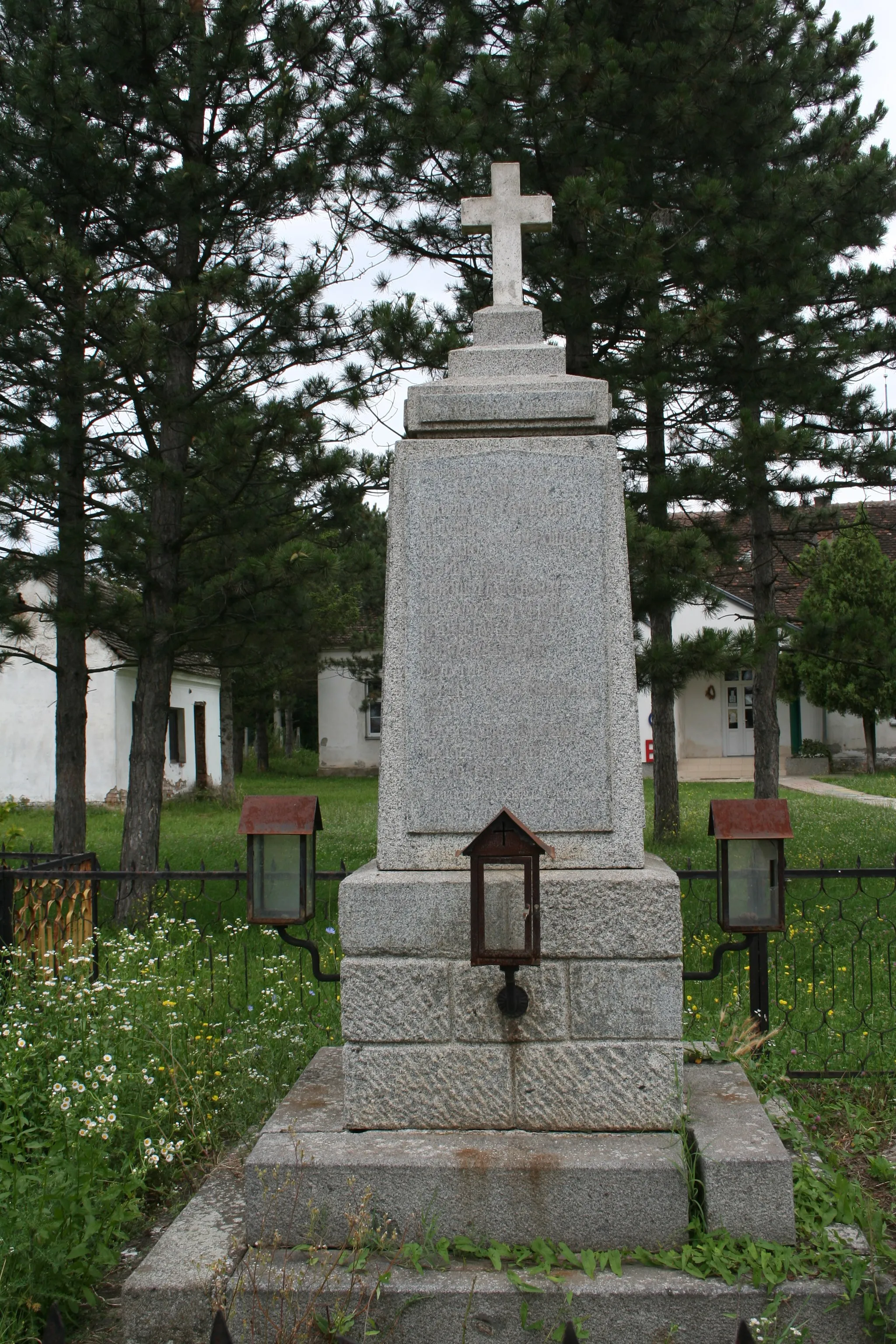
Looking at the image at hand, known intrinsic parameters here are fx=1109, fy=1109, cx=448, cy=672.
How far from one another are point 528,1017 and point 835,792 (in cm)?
1868

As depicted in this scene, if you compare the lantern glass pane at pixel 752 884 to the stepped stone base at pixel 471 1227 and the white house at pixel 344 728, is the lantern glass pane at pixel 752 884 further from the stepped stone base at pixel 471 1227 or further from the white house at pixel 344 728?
the white house at pixel 344 728

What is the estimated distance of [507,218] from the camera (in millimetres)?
3691

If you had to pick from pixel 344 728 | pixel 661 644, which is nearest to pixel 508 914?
pixel 661 644

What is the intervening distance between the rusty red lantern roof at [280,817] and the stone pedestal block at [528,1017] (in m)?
0.56

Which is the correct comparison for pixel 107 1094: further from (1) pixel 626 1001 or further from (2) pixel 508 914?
(1) pixel 626 1001

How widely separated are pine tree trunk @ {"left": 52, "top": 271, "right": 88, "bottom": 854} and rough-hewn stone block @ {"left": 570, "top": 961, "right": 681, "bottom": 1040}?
6353 millimetres

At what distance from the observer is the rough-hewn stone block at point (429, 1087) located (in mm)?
2992

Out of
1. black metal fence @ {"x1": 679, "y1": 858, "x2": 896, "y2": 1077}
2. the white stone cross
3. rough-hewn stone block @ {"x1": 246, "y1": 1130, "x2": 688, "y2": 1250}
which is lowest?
black metal fence @ {"x1": 679, "y1": 858, "x2": 896, "y2": 1077}

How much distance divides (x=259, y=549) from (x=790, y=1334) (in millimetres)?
7689

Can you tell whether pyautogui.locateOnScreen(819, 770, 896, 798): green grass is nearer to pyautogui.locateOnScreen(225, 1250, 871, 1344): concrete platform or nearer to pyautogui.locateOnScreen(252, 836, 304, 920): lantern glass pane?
pyautogui.locateOnScreen(252, 836, 304, 920): lantern glass pane

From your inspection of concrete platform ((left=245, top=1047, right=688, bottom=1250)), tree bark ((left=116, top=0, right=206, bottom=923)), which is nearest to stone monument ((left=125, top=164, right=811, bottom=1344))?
concrete platform ((left=245, top=1047, right=688, bottom=1250))

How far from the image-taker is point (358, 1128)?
302 centimetres

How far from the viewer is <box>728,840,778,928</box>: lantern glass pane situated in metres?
3.59

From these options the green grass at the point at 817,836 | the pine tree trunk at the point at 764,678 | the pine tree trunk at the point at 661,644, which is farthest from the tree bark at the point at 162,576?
the pine tree trunk at the point at 764,678
